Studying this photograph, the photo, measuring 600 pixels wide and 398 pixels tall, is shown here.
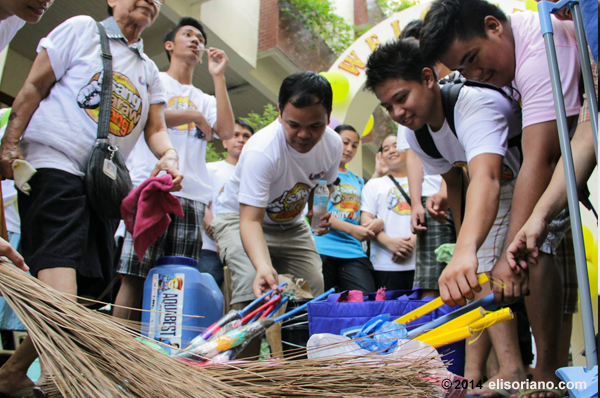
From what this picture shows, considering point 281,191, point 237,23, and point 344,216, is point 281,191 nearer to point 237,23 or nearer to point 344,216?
point 344,216

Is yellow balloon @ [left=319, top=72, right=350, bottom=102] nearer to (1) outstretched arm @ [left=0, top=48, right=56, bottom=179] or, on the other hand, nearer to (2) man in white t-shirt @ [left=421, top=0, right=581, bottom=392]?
(2) man in white t-shirt @ [left=421, top=0, right=581, bottom=392]

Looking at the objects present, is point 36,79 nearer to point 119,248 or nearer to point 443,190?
point 119,248

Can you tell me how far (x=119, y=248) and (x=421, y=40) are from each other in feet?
7.35

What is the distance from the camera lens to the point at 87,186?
206 cm

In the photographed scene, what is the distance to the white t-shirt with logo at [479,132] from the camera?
1.87 meters

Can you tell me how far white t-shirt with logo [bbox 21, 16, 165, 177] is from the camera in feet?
6.73

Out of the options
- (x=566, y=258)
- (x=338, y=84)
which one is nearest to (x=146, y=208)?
(x=566, y=258)

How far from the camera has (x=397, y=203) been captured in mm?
3762

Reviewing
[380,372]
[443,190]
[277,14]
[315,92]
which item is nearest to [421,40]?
[315,92]

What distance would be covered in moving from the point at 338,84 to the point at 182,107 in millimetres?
3812

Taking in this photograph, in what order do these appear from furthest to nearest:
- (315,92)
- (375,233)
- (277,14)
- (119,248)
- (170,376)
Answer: (277,14) < (375,233) < (119,248) < (315,92) < (170,376)

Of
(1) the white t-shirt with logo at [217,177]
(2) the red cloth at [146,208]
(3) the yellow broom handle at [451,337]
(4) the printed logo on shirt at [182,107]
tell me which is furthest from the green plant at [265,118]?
(3) the yellow broom handle at [451,337]

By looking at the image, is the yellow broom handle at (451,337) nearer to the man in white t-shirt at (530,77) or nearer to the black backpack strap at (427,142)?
the man in white t-shirt at (530,77)

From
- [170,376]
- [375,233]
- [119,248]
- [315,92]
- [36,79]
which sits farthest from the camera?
[375,233]
